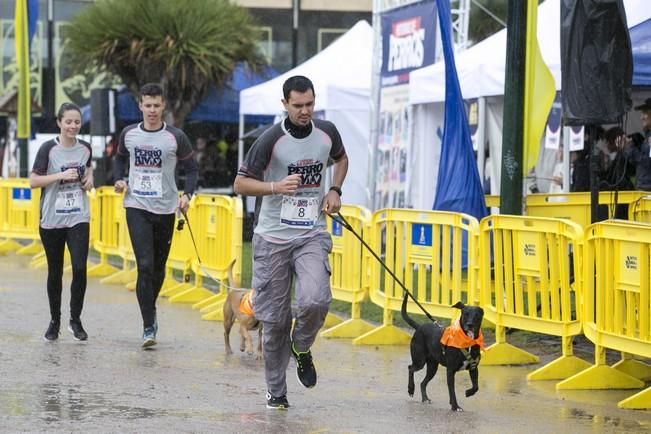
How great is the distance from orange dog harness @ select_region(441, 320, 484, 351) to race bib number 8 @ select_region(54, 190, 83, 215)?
4000 millimetres

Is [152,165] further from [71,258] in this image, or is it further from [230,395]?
[230,395]

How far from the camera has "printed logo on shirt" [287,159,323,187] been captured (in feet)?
25.7

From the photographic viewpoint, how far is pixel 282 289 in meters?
7.92

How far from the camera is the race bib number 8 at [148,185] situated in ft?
35.1

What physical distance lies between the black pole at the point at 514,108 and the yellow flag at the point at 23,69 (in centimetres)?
1424

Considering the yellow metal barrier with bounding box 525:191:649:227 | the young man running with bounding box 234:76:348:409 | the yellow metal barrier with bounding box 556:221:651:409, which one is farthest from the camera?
the yellow metal barrier with bounding box 525:191:649:227

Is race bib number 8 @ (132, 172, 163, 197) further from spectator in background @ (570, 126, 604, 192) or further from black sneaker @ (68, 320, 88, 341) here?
spectator in background @ (570, 126, 604, 192)

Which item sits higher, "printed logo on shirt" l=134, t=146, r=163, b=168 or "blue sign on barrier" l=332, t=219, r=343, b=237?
"printed logo on shirt" l=134, t=146, r=163, b=168

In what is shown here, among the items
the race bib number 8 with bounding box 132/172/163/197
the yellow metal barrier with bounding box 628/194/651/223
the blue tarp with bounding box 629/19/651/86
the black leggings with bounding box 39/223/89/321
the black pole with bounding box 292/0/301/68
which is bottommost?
the black leggings with bounding box 39/223/89/321

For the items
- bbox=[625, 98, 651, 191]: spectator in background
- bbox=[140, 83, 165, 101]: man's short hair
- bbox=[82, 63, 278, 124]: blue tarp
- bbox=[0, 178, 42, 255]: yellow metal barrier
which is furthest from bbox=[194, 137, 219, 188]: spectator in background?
bbox=[140, 83, 165, 101]: man's short hair

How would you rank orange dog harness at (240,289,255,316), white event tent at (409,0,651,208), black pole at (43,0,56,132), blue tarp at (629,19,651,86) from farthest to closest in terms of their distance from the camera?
black pole at (43,0,56,132) < white event tent at (409,0,651,208) < blue tarp at (629,19,651,86) < orange dog harness at (240,289,255,316)

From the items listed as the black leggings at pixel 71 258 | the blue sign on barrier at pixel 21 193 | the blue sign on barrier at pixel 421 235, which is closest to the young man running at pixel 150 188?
the black leggings at pixel 71 258

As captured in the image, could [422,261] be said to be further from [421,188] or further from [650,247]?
[421,188]

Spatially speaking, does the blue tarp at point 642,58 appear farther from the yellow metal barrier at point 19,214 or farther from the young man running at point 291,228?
the yellow metal barrier at point 19,214
